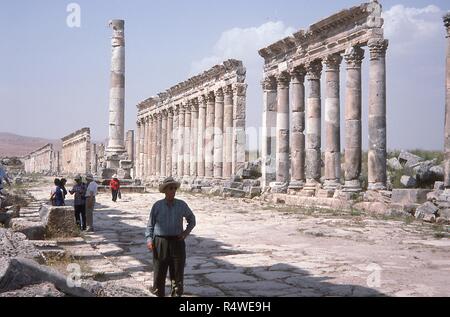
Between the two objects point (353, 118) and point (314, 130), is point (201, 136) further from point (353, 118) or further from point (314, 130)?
point (353, 118)

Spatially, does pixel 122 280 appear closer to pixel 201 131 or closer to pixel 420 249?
pixel 420 249

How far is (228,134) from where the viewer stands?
31109mm

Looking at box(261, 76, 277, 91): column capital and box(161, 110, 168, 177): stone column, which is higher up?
box(261, 76, 277, 91): column capital

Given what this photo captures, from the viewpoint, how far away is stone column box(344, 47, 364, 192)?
20328mm

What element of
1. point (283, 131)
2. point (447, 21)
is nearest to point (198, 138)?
point (283, 131)

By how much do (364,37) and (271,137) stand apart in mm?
8079

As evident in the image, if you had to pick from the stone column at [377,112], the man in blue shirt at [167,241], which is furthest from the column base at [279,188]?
the man in blue shirt at [167,241]

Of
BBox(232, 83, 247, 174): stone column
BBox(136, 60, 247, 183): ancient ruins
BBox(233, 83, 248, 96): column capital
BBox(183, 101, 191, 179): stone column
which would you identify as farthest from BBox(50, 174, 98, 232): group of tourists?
BBox(183, 101, 191, 179): stone column

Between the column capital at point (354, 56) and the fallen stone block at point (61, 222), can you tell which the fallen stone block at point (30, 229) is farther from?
the column capital at point (354, 56)

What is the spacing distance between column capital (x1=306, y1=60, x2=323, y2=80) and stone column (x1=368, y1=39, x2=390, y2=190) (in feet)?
13.0

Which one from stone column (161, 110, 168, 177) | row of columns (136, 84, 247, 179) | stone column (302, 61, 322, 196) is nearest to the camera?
stone column (302, 61, 322, 196)

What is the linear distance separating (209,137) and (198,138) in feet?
7.74

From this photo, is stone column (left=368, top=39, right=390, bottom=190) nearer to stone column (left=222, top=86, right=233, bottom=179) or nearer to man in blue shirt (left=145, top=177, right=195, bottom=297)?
stone column (left=222, top=86, right=233, bottom=179)

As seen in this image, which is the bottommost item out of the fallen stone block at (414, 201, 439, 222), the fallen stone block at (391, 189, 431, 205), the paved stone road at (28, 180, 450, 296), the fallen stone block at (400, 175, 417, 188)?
the paved stone road at (28, 180, 450, 296)
